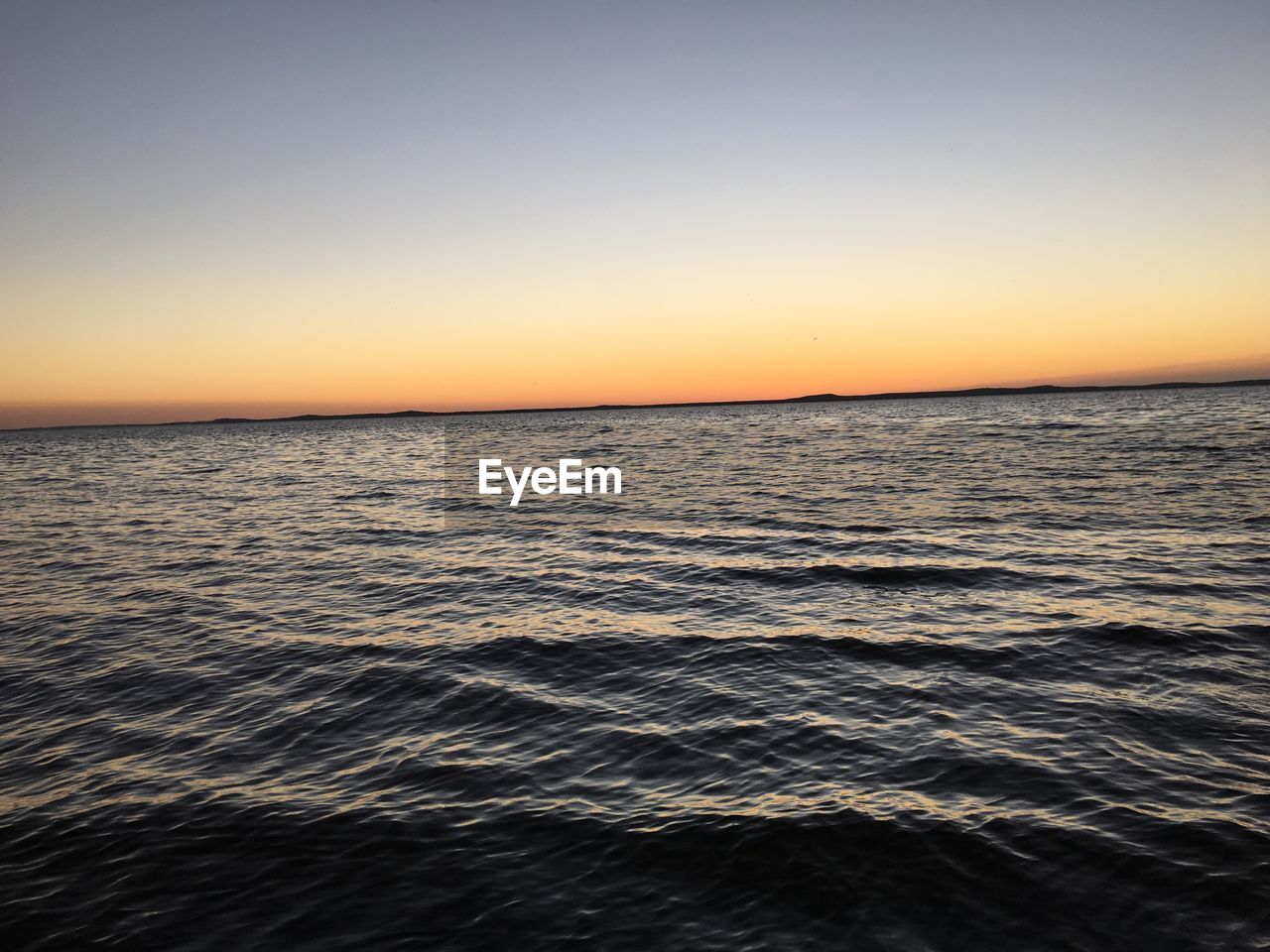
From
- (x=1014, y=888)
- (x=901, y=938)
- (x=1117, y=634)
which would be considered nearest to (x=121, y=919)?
(x=901, y=938)

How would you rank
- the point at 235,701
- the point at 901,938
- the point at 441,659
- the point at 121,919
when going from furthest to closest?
the point at 441,659
the point at 235,701
the point at 121,919
the point at 901,938

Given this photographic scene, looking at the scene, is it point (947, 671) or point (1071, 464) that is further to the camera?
point (1071, 464)

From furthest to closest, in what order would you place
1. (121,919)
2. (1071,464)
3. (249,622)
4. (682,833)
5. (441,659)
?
(1071,464), (249,622), (441,659), (682,833), (121,919)

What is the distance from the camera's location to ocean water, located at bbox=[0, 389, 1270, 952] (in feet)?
21.2

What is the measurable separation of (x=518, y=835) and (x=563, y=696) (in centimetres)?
378

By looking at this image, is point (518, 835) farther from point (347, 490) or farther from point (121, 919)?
point (347, 490)

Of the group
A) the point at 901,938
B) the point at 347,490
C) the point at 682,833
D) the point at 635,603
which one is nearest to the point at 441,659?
the point at 635,603

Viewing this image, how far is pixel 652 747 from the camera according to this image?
9500mm

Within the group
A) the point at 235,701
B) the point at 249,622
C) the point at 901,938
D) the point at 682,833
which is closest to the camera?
the point at 901,938

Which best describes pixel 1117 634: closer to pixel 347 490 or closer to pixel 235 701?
pixel 235 701

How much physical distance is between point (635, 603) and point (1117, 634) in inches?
372

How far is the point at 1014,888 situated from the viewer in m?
6.58

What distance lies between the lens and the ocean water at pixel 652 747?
6.47m

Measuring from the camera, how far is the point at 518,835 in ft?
24.9
